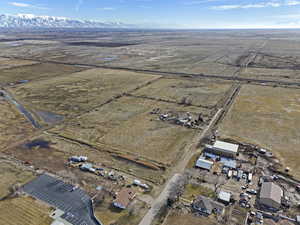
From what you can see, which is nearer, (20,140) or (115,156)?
(115,156)

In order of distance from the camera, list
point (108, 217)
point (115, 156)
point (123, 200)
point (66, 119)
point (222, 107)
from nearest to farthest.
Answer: point (108, 217)
point (123, 200)
point (115, 156)
point (66, 119)
point (222, 107)

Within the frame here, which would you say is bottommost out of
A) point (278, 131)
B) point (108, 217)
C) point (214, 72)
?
point (108, 217)

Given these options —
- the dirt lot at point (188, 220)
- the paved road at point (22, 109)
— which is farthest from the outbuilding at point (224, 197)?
the paved road at point (22, 109)

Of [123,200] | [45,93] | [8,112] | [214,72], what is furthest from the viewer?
[214,72]

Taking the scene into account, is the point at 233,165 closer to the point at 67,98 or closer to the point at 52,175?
the point at 52,175

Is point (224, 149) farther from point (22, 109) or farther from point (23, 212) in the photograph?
point (22, 109)

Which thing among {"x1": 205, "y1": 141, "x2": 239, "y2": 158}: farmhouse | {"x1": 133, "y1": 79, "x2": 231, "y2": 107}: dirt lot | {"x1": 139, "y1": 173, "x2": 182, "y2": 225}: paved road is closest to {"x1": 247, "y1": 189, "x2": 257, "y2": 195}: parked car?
{"x1": 205, "y1": 141, "x2": 239, "y2": 158}: farmhouse

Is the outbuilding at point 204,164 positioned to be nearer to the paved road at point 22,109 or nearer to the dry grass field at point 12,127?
the dry grass field at point 12,127

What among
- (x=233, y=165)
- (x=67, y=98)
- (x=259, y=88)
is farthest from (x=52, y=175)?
(x=259, y=88)
